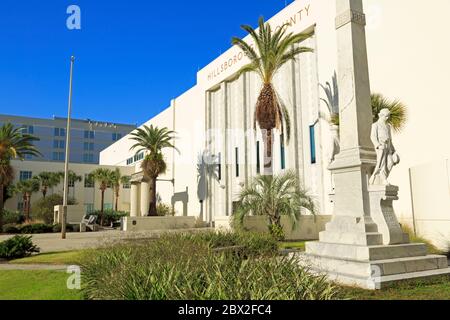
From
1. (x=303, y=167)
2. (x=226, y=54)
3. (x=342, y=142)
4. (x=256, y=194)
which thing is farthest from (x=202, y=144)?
(x=342, y=142)

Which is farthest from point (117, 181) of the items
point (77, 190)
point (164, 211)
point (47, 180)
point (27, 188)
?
point (164, 211)

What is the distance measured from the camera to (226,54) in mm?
30312

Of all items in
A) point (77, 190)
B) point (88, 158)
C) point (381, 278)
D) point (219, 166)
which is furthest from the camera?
point (88, 158)

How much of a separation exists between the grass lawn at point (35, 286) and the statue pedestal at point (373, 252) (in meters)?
5.02

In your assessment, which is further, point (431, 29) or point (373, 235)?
point (431, 29)

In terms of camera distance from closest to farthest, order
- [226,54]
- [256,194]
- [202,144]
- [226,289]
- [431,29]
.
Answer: [226,289], [431,29], [256,194], [226,54], [202,144]

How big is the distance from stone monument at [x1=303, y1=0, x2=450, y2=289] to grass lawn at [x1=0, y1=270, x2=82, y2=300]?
5196 mm

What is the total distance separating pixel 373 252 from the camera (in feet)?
25.7

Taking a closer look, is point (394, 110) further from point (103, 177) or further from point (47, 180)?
point (47, 180)

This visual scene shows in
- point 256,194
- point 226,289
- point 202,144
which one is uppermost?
point 202,144

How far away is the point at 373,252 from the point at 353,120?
11.2 ft

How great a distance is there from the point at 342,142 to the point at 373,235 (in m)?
2.64

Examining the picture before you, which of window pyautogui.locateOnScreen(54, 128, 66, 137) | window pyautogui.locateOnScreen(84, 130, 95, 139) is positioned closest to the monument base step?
window pyautogui.locateOnScreen(54, 128, 66, 137)
